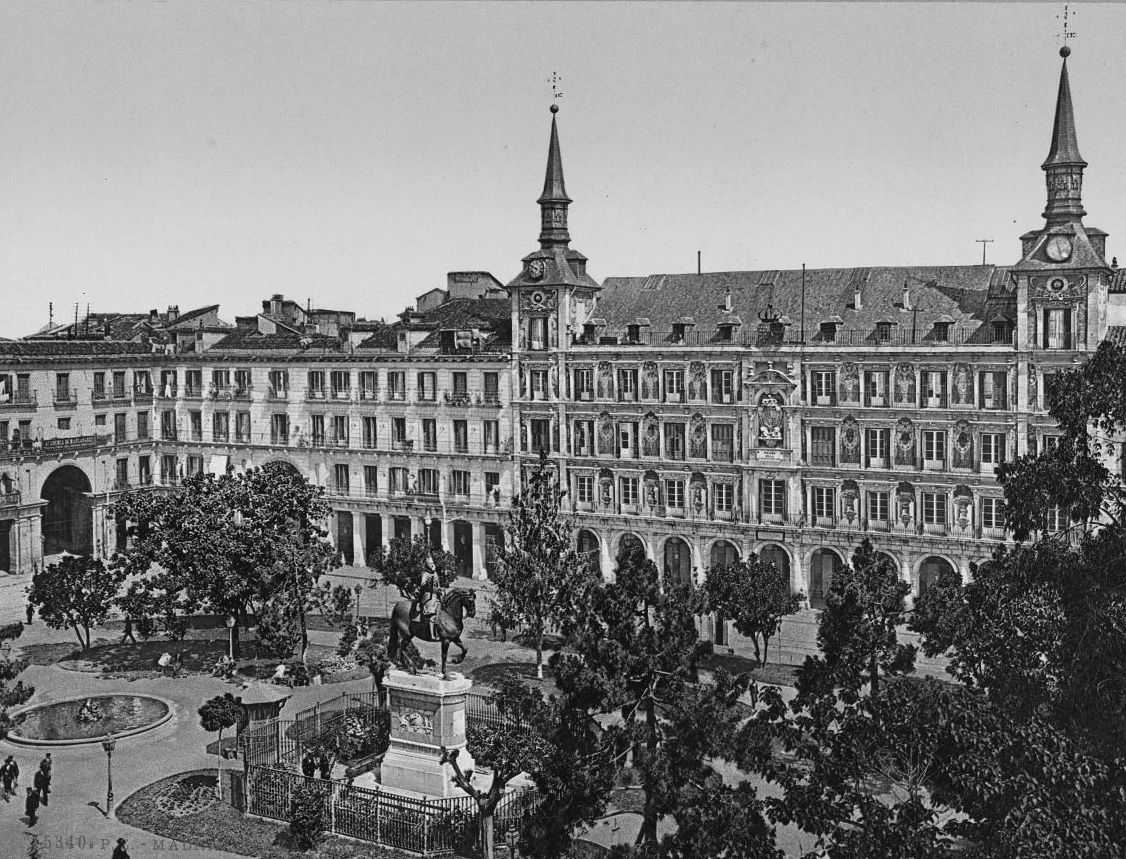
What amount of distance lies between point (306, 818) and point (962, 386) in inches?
1773

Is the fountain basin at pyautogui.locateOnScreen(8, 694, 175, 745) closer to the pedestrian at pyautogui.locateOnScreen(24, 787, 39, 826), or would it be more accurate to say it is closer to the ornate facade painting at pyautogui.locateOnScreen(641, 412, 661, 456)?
the pedestrian at pyautogui.locateOnScreen(24, 787, 39, 826)

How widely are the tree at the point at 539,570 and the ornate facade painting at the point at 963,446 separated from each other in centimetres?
2302

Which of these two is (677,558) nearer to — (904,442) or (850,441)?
(850,441)

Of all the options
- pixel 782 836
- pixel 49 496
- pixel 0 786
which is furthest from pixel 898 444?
pixel 49 496

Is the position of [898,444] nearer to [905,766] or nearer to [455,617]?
[455,617]

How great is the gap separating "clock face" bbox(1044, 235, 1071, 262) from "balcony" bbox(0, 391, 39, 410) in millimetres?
67030

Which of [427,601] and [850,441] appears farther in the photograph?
[850,441]

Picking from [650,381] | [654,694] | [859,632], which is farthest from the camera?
[650,381]

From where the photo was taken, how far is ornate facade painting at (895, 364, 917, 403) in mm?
68250

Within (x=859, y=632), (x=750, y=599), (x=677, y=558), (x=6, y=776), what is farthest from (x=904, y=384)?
(x=6, y=776)

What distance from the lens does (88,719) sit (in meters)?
48.7

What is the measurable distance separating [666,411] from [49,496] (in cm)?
4731

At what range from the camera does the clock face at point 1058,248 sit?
211ft

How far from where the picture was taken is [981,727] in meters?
23.9
